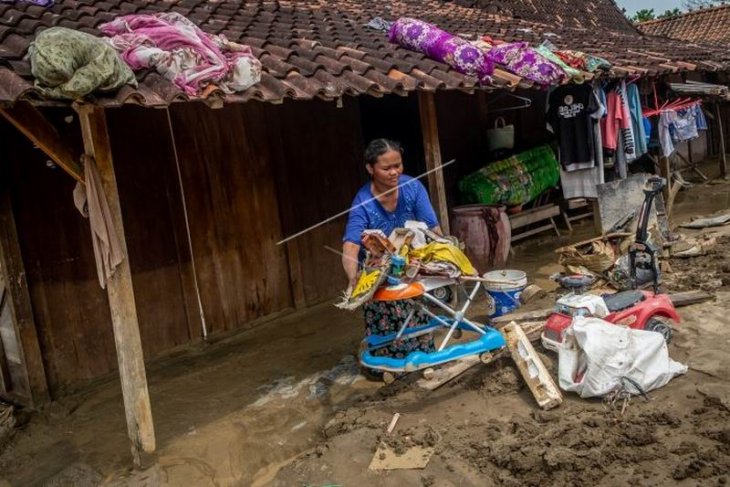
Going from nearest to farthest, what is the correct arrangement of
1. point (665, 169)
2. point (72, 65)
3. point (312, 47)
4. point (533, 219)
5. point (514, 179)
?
point (72, 65), point (312, 47), point (514, 179), point (533, 219), point (665, 169)

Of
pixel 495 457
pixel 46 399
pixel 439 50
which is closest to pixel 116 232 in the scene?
pixel 46 399

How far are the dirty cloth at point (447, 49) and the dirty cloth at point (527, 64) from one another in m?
0.34

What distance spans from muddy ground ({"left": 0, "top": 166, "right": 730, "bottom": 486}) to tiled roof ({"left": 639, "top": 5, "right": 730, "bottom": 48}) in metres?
18.5

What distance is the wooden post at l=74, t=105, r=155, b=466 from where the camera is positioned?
3.77 m

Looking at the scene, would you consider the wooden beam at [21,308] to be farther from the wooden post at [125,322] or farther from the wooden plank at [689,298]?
the wooden plank at [689,298]

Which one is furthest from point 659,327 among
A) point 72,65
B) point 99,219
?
point 72,65

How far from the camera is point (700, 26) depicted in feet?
70.0

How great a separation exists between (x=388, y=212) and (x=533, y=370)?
1649mm

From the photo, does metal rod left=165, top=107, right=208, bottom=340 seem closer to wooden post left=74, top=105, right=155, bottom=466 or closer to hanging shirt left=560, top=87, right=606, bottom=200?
wooden post left=74, top=105, right=155, bottom=466

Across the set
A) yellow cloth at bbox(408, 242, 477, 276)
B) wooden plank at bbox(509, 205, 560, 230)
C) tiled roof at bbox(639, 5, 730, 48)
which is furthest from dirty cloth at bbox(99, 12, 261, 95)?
tiled roof at bbox(639, 5, 730, 48)

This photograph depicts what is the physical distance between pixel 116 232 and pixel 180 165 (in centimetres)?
212

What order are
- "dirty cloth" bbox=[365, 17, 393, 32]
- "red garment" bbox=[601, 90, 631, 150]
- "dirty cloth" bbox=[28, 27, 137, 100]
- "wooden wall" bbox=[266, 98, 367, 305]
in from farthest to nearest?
1. "red garment" bbox=[601, 90, 631, 150]
2. "dirty cloth" bbox=[365, 17, 393, 32]
3. "wooden wall" bbox=[266, 98, 367, 305]
4. "dirty cloth" bbox=[28, 27, 137, 100]

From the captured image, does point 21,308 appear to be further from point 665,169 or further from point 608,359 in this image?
point 665,169

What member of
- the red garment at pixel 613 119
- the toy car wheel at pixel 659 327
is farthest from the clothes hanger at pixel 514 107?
the toy car wheel at pixel 659 327
